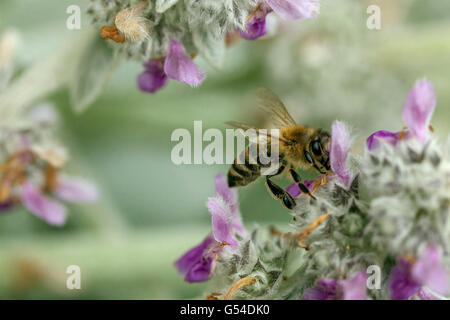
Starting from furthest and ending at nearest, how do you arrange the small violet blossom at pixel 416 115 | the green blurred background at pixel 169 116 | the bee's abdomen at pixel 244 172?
the green blurred background at pixel 169 116 → the bee's abdomen at pixel 244 172 → the small violet blossom at pixel 416 115

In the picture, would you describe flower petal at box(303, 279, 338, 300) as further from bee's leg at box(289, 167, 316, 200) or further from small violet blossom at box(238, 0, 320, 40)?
small violet blossom at box(238, 0, 320, 40)

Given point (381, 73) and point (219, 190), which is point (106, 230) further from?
point (381, 73)

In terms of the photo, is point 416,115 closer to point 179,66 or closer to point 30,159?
point 179,66

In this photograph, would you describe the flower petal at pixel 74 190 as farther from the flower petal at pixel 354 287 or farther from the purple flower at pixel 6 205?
the flower petal at pixel 354 287

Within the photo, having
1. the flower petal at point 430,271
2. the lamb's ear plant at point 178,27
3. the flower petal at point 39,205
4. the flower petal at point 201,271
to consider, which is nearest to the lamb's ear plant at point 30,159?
the flower petal at point 39,205

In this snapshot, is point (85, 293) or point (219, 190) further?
point (85, 293)

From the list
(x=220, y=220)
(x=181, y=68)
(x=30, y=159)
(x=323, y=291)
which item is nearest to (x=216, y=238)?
(x=220, y=220)

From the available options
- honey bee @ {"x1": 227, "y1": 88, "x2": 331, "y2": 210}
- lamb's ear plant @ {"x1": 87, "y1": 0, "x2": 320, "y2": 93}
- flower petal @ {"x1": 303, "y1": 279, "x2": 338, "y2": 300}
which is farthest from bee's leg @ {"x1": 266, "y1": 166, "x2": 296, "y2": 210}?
lamb's ear plant @ {"x1": 87, "y1": 0, "x2": 320, "y2": 93}
